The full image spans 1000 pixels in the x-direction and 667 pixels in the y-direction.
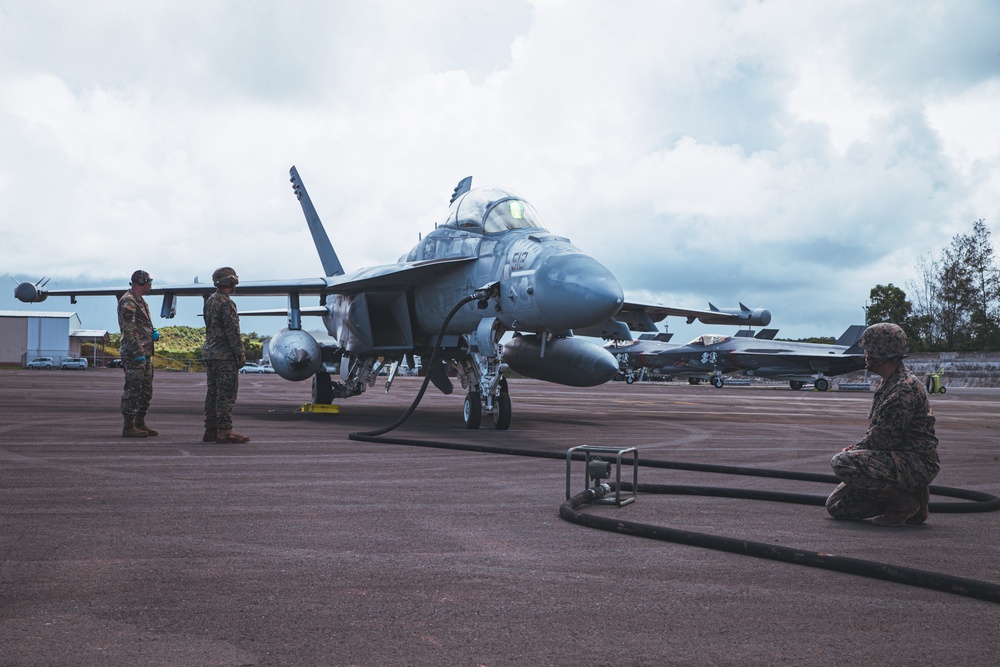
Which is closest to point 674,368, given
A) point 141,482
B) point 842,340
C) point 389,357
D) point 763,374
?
point 763,374

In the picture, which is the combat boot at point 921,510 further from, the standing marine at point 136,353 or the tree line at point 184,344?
the tree line at point 184,344

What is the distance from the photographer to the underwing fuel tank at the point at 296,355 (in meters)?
16.1

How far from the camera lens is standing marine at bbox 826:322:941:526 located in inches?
217

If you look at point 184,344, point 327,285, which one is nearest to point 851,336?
point 327,285

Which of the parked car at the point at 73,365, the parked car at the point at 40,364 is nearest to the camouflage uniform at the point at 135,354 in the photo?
the parked car at the point at 73,365

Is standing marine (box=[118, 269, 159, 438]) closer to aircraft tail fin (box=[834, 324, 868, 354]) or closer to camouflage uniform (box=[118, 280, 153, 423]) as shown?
camouflage uniform (box=[118, 280, 153, 423])

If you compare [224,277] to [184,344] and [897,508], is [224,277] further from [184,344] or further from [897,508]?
[184,344]

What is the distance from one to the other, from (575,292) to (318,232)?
11.5 meters

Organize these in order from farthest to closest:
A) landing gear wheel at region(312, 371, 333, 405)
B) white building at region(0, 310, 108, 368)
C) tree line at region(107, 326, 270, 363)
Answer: tree line at region(107, 326, 270, 363), white building at region(0, 310, 108, 368), landing gear wheel at region(312, 371, 333, 405)

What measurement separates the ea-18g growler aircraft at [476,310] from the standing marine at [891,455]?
5.11 m

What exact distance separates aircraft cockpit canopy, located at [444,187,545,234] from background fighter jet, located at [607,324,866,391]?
34817 millimetres

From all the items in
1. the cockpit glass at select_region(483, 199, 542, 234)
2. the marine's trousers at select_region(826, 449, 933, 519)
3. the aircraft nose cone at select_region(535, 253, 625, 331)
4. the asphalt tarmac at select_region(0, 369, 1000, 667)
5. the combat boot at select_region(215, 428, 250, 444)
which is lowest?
the asphalt tarmac at select_region(0, 369, 1000, 667)

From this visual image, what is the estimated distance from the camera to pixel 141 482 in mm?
6988

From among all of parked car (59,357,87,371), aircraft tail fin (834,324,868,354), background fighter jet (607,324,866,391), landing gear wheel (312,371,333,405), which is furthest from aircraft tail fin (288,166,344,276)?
parked car (59,357,87,371)
